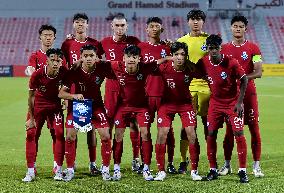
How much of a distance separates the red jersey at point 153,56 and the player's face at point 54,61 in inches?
52.3

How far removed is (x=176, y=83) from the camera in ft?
24.4

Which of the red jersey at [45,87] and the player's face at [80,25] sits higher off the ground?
the player's face at [80,25]

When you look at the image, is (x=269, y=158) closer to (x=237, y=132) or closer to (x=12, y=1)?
(x=237, y=132)

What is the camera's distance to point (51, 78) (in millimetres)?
7477

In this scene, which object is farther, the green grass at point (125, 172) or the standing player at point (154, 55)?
the standing player at point (154, 55)

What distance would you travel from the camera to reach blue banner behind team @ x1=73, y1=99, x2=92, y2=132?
23.7 ft

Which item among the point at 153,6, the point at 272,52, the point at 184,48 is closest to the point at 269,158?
the point at 184,48

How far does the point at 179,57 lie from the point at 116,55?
136 centimetres

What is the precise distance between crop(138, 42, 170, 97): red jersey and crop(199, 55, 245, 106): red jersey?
752 mm

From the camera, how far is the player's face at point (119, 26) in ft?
26.3

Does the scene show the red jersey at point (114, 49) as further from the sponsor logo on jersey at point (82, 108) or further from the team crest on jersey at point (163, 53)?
the sponsor logo on jersey at point (82, 108)

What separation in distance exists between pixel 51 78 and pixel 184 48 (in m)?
1.88

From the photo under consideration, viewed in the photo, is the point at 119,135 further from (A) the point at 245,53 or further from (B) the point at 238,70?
(A) the point at 245,53

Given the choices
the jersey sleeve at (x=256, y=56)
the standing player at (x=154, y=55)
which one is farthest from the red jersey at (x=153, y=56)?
the jersey sleeve at (x=256, y=56)
